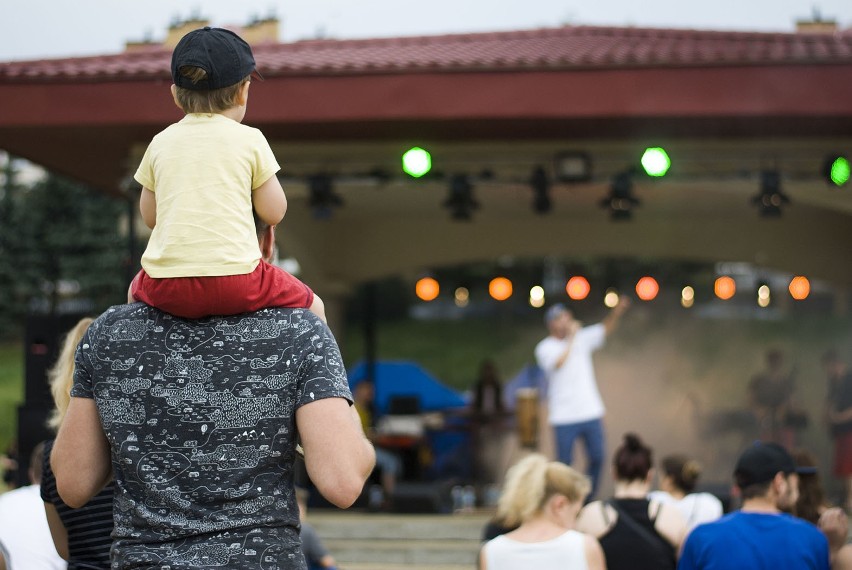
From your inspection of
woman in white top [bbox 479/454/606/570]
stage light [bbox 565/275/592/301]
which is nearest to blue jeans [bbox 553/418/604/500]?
woman in white top [bbox 479/454/606/570]

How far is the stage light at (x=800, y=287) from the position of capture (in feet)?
43.7

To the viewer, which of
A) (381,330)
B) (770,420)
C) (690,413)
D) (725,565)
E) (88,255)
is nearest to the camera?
(725,565)

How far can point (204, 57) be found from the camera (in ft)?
5.48

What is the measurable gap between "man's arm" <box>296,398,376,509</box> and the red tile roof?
21.7 ft

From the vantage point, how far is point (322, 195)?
9266mm

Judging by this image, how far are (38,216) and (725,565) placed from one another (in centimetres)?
2442

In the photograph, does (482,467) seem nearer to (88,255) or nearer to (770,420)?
(770,420)

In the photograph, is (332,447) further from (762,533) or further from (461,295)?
(461,295)

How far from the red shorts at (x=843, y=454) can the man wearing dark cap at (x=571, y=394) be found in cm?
277

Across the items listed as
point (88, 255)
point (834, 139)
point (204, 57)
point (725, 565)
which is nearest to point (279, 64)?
point (834, 139)

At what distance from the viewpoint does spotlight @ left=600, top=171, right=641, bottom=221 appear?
897 cm

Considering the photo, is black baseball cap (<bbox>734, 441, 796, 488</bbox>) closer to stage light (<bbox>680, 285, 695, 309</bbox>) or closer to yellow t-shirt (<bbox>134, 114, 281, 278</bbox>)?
yellow t-shirt (<bbox>134, 114, 281, 278</bbox>)

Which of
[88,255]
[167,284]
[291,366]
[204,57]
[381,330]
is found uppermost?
[88,255]

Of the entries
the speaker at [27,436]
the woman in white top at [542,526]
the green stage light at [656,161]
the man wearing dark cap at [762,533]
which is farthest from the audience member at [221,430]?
the green stage light at [656,161]
